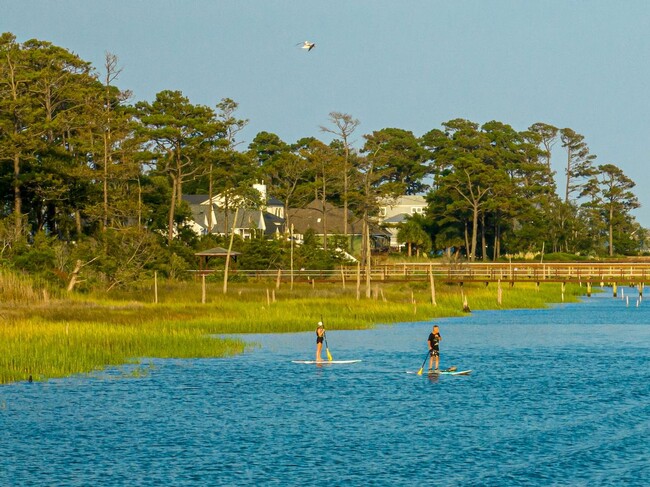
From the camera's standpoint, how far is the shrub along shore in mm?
41719

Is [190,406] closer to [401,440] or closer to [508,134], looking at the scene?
[401,440]

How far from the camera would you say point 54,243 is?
7400 cm

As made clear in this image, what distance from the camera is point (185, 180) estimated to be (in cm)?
10988

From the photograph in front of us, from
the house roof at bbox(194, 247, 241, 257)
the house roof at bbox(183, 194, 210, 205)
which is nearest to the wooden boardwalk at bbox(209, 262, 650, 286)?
the house roof at bbox(194, 247, 241, 257)

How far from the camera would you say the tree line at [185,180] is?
77.5 metres

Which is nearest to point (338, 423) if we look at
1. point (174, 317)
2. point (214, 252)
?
point (174, 317)

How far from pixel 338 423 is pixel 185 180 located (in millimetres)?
80977

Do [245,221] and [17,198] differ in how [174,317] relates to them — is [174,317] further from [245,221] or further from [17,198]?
[245,221]

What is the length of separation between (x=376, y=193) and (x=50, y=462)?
10064 centimetres

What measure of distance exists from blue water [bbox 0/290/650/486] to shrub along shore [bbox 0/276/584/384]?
5.35 ft

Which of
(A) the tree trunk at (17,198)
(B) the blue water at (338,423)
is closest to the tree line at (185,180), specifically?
(A) the tree trunk at (17,198)

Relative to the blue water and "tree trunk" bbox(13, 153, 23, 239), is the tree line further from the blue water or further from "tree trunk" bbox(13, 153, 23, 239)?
the blue water

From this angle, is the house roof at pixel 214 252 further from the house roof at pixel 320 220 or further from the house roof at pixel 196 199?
the house roof at pixel 320 220

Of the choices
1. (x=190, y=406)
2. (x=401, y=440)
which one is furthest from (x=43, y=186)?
(x=401, y=440)
